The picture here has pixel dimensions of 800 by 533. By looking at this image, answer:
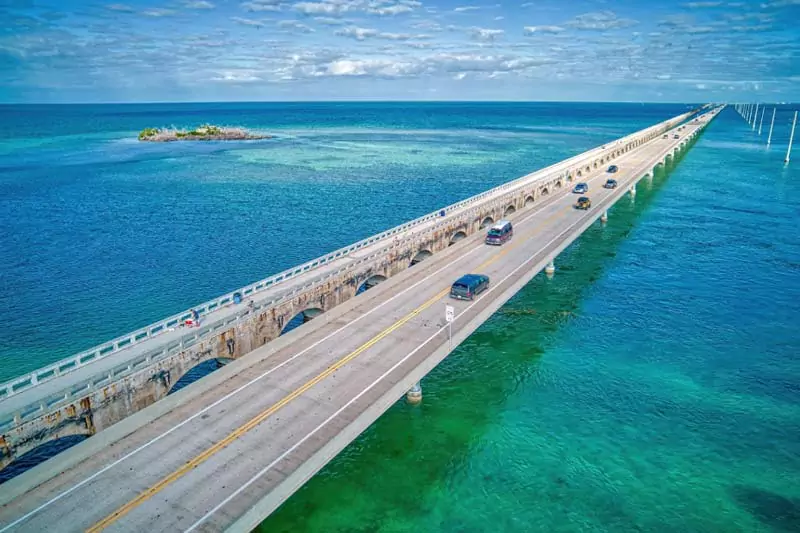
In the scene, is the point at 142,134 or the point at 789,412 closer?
the point at 789,412

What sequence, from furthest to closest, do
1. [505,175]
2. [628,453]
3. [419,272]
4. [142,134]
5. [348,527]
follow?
[142,134]
[505,175]
[419,272]
[628,453]
[348,527]

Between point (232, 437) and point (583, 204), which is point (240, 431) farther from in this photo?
point (583, 204)

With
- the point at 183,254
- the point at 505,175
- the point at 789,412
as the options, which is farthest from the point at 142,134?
the point at 789,412

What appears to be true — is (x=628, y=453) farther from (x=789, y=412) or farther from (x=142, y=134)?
(x=142, y=134)

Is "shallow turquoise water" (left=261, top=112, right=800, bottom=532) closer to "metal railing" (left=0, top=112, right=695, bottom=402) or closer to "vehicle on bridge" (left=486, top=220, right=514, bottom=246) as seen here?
"vehicle on bridge" (left=486, top=220, right=514, bottom=246)

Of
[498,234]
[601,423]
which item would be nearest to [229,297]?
[601,423]

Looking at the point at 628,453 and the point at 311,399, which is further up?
the point at 311,399
